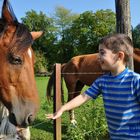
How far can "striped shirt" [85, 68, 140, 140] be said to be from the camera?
3.04 m

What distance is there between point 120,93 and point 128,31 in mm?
3075

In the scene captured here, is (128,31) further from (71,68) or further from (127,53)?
(71,68)

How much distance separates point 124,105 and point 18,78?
110 centimetres

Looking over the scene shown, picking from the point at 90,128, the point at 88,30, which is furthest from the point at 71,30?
the point at 90,128

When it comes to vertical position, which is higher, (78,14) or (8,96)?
(78,14)

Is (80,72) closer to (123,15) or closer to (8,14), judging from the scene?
(123,15)

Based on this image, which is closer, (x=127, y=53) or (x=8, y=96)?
(x=127, y=53)

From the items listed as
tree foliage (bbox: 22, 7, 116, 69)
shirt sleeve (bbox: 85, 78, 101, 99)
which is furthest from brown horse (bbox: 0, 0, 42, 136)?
tree foliage (bbox: 22, 7, 116, 69)

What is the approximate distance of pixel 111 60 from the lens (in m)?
→ 3.06

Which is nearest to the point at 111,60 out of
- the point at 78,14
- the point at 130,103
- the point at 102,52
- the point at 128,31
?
the point at 102,52

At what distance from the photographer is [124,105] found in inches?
120

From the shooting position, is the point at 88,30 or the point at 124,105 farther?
the point at 88,30

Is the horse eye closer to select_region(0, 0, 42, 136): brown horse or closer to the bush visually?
select_region(0, 0, 42, 136): brown horse

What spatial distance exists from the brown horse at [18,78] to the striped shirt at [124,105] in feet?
2.74
